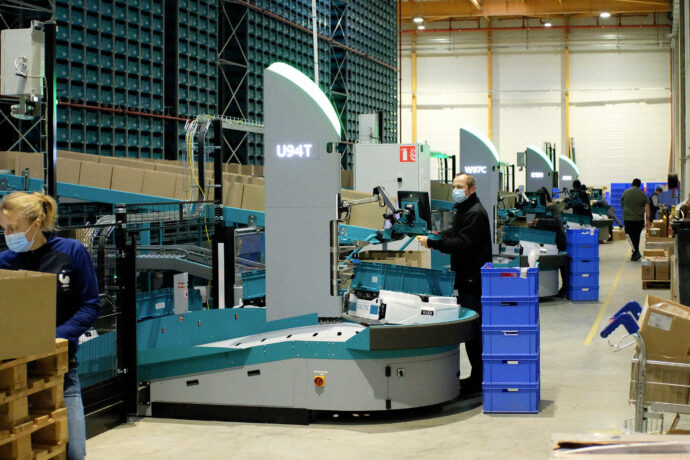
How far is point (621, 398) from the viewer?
22.7 ft

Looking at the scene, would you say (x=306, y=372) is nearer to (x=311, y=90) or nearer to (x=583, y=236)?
(x=311, y=90)

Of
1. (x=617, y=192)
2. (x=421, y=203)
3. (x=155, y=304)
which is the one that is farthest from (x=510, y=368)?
(x=617, y=192)

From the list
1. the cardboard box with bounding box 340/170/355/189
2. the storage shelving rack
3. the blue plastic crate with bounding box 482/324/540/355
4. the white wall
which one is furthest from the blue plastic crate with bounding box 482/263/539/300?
the white wall

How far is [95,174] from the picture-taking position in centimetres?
1065

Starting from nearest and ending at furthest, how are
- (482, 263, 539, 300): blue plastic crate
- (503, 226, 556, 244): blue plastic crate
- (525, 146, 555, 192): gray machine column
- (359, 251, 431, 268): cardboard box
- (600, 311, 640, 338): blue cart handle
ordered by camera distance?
(600, 311, 640, 338): blue cart handle < (482, 263, 539, 300): blue plastic crate < (359, 251, 431, 268): cardboard box < (503, 226, 556, 244): blue plastic crate < (525, 146, 555, 192): gray machine column

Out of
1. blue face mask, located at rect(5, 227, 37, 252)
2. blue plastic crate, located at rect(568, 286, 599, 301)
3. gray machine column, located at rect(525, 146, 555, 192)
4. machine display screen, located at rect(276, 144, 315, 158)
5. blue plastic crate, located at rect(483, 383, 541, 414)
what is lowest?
blue plastic crate, located at rect(483, 383, 541, 414)

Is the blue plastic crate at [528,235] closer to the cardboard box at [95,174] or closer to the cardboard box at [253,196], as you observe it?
the cardboard box at [253,196]

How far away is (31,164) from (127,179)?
3.85 ft

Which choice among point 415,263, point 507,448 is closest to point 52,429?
point 507,448

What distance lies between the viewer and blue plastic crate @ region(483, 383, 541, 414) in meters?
6.43

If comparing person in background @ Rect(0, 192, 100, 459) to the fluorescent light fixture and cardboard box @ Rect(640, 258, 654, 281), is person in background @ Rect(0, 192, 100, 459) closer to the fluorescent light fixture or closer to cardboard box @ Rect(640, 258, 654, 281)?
the fluorescent light fixture

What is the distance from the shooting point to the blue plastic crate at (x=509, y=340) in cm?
642

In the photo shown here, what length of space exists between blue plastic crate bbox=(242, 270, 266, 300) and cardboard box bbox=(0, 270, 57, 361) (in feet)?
13.5

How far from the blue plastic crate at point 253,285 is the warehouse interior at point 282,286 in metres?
0.02
